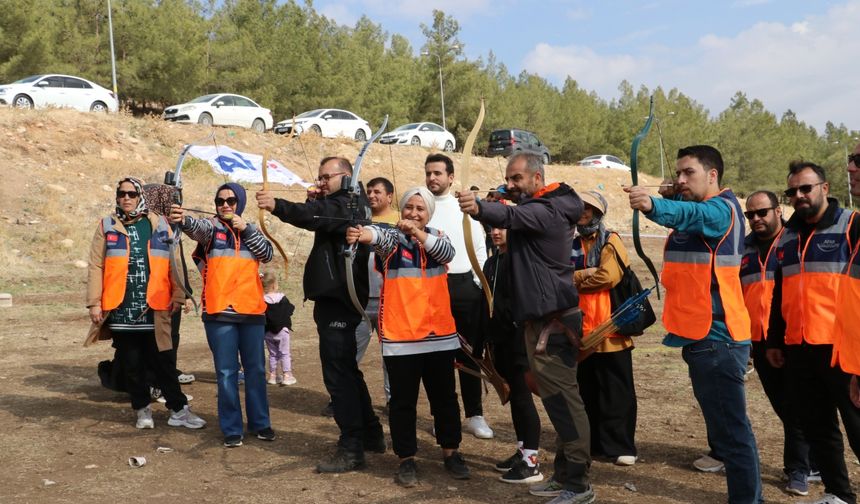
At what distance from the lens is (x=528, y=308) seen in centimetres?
487

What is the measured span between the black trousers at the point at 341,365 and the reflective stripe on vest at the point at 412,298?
50 cm

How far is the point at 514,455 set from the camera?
5.80 meters

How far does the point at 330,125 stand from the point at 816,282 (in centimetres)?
3234

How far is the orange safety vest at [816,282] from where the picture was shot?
4.95 metres

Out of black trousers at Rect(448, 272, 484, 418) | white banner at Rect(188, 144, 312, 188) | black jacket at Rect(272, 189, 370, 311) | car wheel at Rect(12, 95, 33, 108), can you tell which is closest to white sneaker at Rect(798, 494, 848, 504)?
black trousers at Rect(448, 272, 484, 418)

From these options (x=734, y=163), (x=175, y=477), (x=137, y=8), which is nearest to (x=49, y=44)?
(x=137, y=8)

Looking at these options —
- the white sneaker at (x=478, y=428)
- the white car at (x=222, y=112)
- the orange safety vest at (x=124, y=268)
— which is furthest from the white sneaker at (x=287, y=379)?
the white car at (x=222, y=112)

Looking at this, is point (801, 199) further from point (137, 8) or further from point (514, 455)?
point (137, 8)

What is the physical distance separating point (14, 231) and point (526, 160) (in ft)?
60.3

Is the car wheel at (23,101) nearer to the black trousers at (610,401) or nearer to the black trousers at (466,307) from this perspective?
the black trousers at (466,307)

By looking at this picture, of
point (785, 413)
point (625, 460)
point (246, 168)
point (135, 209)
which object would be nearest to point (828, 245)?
point (785, 413)

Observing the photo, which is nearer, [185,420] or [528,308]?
[528,308]

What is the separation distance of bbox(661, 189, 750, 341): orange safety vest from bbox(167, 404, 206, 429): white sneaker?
415cm

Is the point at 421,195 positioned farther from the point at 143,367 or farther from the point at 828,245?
the point at 143,367
